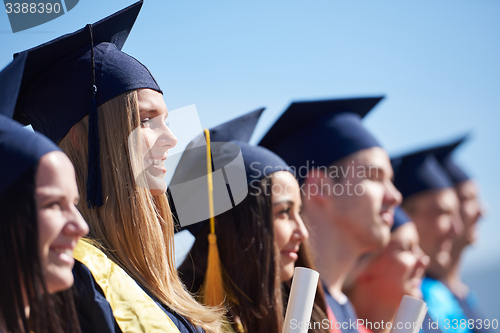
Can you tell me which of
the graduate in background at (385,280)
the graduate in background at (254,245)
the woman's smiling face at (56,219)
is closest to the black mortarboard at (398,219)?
the graduate in background at (385,280)

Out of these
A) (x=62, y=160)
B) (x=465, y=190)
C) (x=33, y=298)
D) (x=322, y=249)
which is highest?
(x=62, y=160)

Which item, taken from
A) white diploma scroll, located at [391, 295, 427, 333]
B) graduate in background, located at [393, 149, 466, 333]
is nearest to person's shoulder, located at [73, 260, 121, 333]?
white diploma scroll, located at [391, 295, 427, 333]

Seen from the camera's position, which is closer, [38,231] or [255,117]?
[38,231]

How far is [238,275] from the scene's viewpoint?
6.29 ft

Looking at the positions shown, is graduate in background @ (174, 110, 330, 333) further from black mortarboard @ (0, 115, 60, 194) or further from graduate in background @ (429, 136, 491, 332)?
graduate in background @ (429, 136, 491, 332)

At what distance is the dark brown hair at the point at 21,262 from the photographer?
2.63 ft

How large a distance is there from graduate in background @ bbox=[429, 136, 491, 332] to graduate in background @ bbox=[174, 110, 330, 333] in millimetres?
2162

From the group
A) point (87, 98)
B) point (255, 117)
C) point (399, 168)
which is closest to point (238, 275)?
point (255, 117)

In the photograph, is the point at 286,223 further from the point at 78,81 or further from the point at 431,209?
the point at 431,209

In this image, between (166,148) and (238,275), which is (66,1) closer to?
(166,148)

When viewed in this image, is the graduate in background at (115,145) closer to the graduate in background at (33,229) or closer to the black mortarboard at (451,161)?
the graduate in background at (33,229)

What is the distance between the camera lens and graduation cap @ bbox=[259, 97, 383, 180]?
2.46 meters

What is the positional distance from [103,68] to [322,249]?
1392mm

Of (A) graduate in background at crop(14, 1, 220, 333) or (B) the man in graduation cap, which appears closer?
(A) graduate in background at crop(14, 1, 220, 333)
